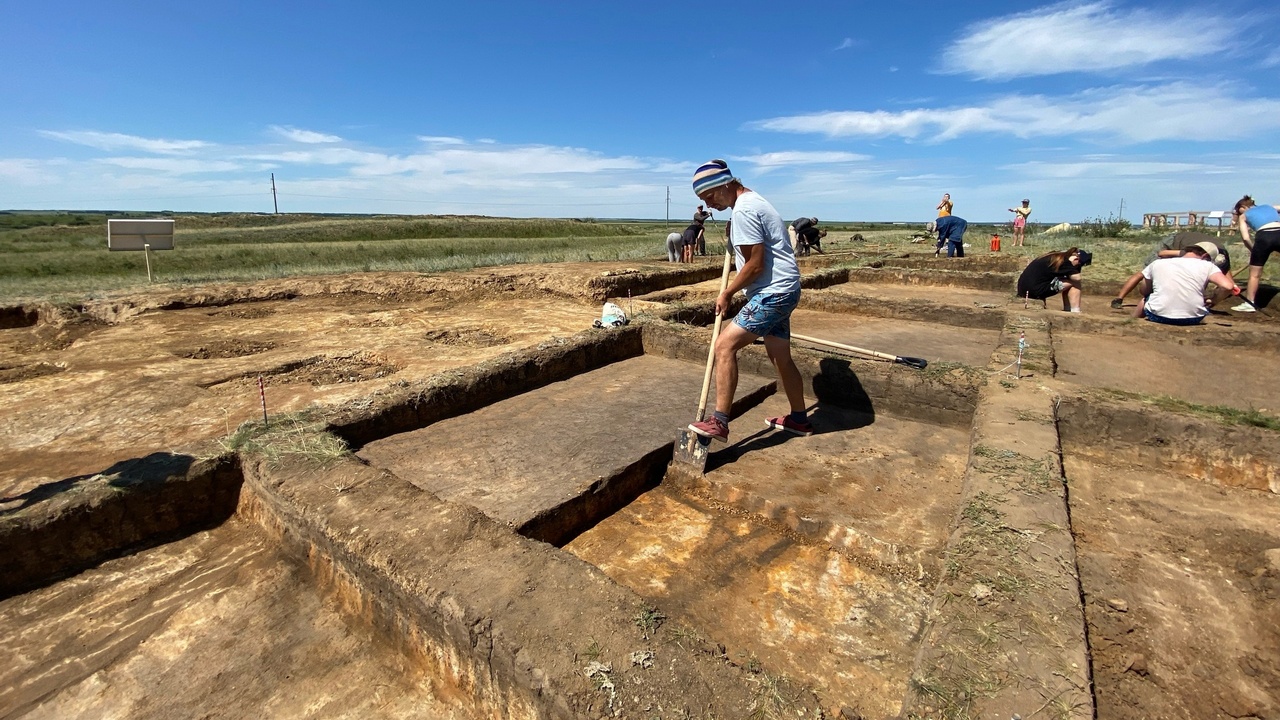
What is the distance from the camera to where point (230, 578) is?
8.16 feet

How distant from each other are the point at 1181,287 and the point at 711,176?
18.6ft

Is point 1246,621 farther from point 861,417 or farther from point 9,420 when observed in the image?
point 9,420

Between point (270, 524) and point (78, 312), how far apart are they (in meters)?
9.36

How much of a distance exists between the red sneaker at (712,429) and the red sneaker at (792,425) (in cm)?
60

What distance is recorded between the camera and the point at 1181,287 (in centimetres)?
595

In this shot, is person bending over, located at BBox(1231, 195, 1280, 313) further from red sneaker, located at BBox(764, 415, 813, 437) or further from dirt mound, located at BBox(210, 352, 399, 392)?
dirt mound, located at BBox(210, 352, 399, 392)

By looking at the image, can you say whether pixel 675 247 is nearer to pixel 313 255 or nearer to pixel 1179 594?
pixel 1179 594

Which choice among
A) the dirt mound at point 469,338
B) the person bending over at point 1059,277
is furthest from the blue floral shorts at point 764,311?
the person bending over at point 1059,277

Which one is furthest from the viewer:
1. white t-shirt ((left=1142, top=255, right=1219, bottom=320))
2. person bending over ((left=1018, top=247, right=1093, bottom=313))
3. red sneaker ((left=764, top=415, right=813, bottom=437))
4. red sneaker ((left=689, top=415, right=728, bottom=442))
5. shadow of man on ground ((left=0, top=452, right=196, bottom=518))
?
person bending over ((left=1018, top=247, right=1093, bottom=313))

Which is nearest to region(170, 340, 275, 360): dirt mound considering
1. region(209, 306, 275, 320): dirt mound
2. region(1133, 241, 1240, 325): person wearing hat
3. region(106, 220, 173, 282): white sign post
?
region(209, 306, 275, 320): dirt mound

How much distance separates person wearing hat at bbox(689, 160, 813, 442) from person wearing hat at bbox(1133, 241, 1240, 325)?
16.8 ft

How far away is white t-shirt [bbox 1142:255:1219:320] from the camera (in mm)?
5887

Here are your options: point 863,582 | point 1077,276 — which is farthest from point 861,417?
point 1077,276

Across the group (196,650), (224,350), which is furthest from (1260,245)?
(224,350)
